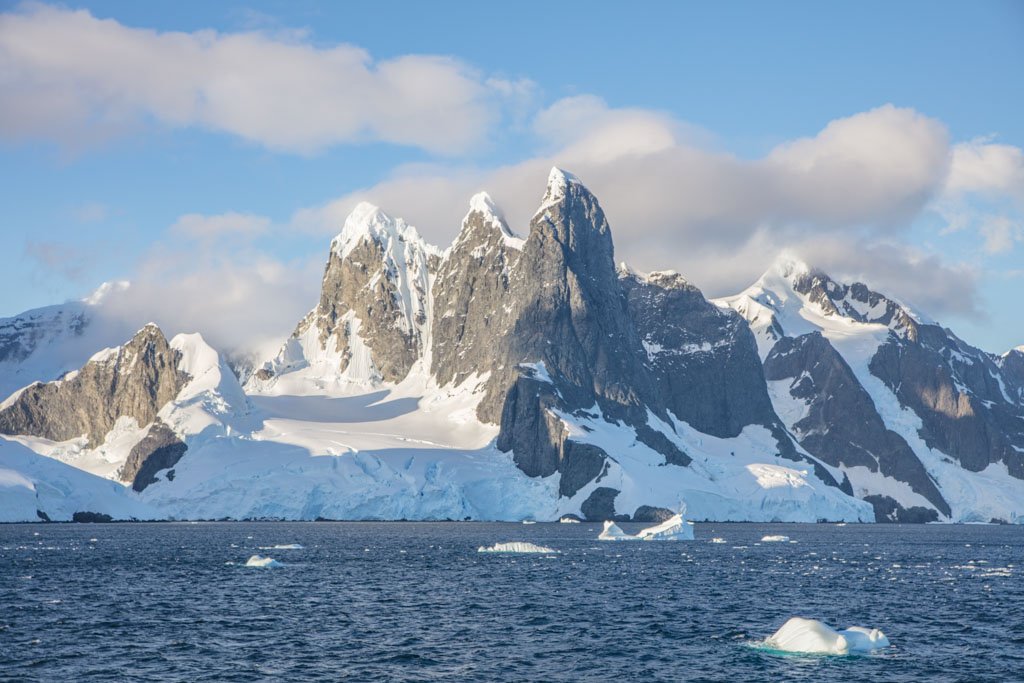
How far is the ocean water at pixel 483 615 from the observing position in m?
66.3

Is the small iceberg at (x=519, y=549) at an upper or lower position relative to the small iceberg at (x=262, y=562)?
upper

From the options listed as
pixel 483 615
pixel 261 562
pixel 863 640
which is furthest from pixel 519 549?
pixel 863 640

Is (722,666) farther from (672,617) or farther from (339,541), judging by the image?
(339,541)

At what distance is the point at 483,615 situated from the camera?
8844cm

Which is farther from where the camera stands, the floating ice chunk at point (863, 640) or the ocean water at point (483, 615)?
the floating ice chunk at point (863, 640)

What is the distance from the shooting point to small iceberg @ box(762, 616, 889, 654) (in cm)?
7119

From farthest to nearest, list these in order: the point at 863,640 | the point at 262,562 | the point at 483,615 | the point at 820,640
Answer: the point at 262,562
the point at 483,615
the point at 863,640
the point at 820,640

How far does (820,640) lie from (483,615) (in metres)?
26.3

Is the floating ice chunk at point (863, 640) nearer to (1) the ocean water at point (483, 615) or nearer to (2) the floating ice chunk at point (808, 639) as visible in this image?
(2) the floating ice chunk at point (808, 639)

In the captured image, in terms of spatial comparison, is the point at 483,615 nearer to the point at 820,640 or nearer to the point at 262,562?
the point at 820,640

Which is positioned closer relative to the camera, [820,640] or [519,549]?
[820,640]

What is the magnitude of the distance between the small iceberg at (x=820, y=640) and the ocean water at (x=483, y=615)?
1.43 meters

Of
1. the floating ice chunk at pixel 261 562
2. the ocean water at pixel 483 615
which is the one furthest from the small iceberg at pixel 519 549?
the floating ice chunk at pixel 261 562

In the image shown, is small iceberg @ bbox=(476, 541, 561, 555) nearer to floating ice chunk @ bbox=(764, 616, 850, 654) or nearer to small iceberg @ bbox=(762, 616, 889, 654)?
floating ice chunk @ bbox=(764, 616, 850, 654)
